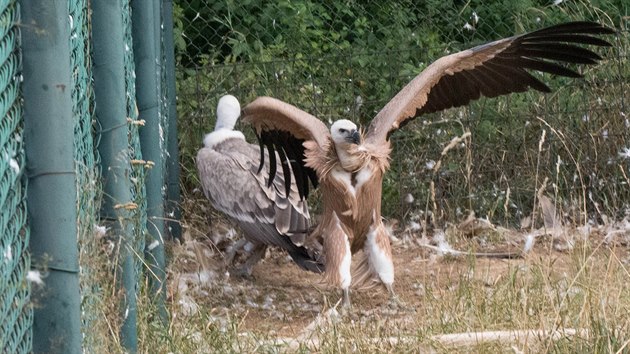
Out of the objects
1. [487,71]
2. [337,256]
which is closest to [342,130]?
[337,256]

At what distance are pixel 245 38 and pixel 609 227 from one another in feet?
9.53

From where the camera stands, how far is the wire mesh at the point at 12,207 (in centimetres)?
193

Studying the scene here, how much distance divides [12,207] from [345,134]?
3540 millimetres

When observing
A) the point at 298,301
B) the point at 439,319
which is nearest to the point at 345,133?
the point at 298,301

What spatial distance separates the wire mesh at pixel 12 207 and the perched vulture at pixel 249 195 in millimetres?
3833

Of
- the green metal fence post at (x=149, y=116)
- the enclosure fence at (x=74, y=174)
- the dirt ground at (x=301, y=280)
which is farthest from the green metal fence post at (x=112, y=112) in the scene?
the dirt ground at (x=301, y=280)

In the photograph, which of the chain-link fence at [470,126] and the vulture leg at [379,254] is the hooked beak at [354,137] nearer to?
the vulture leg at [379,254]

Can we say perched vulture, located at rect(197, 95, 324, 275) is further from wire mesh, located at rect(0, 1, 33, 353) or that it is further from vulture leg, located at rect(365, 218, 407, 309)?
wire mesh, located at rect(0, 1, 33, 353)

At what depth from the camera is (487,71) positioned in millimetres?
5965

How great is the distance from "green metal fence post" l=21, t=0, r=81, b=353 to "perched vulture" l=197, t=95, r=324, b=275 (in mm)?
3735

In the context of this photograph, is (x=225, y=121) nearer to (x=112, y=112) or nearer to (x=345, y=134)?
(x=345, y=134)

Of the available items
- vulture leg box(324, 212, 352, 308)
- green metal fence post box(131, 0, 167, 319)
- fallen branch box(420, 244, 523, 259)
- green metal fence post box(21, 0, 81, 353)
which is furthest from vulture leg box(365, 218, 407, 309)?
green metal fence post box(21, 0, 81, 353)

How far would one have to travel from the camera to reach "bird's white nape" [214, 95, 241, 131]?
6.80m

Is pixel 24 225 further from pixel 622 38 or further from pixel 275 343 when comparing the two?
pixel 622 38
